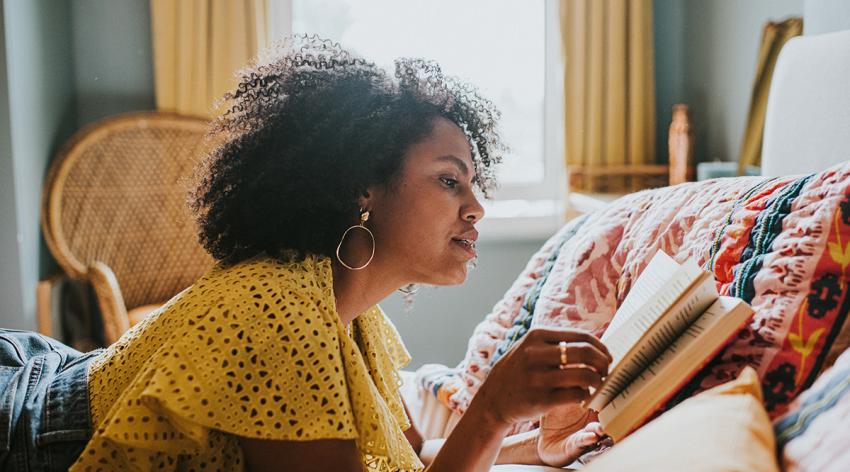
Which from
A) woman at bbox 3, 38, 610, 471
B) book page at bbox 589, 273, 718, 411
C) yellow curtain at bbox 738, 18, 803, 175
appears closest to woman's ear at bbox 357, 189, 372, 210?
woman at bbox 3, 38, 610, 471

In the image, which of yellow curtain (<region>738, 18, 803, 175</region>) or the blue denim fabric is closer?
the blue denim fabric

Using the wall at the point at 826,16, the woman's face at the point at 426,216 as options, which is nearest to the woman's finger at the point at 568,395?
the woman's face at the point at 426,216

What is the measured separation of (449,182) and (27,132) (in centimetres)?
196

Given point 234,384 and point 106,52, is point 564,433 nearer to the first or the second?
point 234,384

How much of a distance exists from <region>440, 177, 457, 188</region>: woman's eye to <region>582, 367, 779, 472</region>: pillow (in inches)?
22.0

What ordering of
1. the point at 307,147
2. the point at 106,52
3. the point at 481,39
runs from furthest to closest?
the point at 481,39, the point at 106,52, the point at 307,147

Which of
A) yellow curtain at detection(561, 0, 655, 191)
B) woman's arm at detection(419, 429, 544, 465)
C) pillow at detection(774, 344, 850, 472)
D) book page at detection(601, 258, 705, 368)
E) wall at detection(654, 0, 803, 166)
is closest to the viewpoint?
pillow at detection(774, 344, 850, 472)

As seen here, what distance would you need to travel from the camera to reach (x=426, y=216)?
1244 mm

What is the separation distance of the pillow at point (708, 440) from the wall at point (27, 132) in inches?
94.1

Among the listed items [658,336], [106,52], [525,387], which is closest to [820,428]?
[658,336]

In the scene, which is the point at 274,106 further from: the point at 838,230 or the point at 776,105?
Answer: the point at 776,105

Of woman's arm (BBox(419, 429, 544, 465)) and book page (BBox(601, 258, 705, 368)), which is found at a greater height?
book page (BBox(601, 258, 705, 368))

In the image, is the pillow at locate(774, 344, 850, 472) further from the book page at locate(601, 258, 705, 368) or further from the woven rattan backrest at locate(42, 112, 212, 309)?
the woven rattan backrest at locate(42, 112, 212, 309)

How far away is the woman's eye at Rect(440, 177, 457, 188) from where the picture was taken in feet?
4.14
